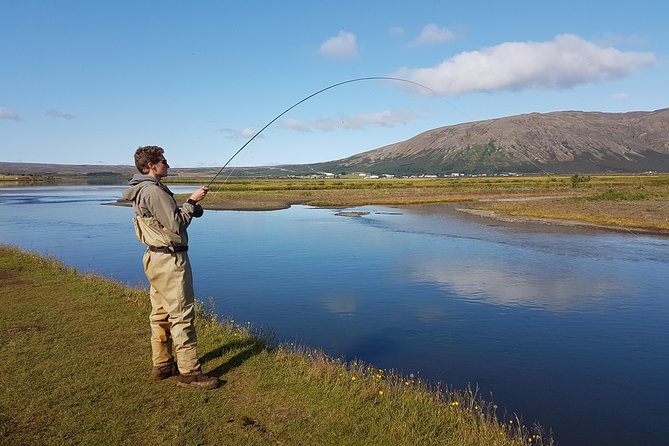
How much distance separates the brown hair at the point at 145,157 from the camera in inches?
253

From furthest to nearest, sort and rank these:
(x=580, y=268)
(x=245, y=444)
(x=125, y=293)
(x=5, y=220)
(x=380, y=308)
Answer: (x=5, y=220), (x=580, y=268), (x=380, y=308), (x=125, y=293), (x=245, y=444)

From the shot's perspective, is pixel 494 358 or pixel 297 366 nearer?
pixel 297 366

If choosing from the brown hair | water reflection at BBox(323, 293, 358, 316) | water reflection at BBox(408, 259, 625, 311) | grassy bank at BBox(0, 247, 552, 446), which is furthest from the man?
water reflection at BBox(408, 259, 625, 311)

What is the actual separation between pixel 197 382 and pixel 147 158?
10.2 ft

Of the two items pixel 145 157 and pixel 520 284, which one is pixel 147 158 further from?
pixel 520 284

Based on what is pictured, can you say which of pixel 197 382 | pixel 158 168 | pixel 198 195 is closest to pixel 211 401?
pixel 197 382

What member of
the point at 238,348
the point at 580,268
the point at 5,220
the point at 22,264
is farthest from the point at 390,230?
the point at 5,220

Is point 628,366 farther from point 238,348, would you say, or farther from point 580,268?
point 580,268

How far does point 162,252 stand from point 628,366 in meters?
9.80

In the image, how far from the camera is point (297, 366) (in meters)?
7.84

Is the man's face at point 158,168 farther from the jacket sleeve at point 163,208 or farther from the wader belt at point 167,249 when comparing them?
the wader belt at point 167,249

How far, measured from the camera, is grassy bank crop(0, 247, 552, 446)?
558 cm

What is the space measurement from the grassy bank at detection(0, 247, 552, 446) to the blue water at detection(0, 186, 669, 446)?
1.55 meters

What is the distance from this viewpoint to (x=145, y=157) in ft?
21.1
